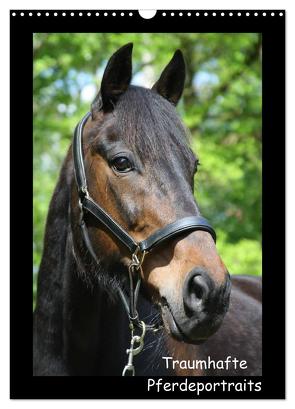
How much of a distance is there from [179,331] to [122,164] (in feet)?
2.74

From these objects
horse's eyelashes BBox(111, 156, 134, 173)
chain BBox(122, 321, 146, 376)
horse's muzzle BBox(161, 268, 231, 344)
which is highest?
horse's eyelashes BBox(111, 156, 134, 173)

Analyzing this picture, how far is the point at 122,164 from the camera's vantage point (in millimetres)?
2566

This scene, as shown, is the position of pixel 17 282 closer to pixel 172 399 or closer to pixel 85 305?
pixel 85 305

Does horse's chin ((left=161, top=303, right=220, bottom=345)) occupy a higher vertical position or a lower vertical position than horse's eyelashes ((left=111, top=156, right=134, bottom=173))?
lower

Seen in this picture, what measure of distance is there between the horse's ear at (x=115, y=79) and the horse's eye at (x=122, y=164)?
1.25 feet

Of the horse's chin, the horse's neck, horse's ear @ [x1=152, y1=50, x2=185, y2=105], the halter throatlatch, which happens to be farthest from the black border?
the horse's chin

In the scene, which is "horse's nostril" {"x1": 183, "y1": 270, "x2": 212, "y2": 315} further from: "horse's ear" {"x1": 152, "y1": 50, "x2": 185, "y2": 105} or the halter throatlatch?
"horse's ear" {"x1": 152, "y1": 50, "x2": 185, "y2": 105}

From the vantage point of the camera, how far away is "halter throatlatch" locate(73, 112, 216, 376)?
234 cm

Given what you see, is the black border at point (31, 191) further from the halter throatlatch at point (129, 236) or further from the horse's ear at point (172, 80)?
the halter throatlatch at point (129, 236)

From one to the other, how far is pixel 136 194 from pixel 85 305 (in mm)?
774

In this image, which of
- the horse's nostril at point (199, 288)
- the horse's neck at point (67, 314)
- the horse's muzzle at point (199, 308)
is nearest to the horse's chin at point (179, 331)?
the horse's muzzle at point (199, 308)

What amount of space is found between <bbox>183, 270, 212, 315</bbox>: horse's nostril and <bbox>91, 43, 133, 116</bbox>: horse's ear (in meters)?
1.09

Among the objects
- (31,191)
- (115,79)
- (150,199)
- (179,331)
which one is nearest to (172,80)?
(115,79)

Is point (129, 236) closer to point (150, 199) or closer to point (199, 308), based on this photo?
point (150, 199)
